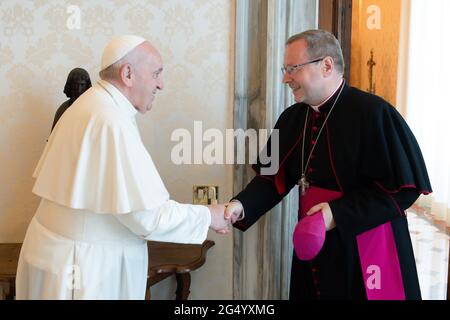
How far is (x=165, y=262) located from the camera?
2.42 meters

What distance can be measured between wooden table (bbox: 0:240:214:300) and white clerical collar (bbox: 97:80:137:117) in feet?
2.87

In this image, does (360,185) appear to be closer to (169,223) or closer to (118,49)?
(169,223)

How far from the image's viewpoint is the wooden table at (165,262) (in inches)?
91.9

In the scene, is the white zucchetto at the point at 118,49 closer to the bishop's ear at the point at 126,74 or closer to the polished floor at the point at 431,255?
the bishop's ear at the point at 126,74

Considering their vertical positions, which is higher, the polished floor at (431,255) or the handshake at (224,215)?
the handshake at (224,215)

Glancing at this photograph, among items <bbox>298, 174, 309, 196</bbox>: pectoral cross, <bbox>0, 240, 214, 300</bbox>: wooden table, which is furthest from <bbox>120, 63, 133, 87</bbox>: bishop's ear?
<bbox>0, 240, 214, 300</bbox>: wooden table

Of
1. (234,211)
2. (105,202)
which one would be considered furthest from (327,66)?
(105,202)

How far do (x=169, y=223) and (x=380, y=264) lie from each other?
34.3 inches

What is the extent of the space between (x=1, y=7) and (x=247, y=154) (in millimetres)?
1522

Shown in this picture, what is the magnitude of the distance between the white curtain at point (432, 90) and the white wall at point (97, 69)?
1.06 m

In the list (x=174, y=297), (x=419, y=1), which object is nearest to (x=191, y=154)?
(x=174, y=297)

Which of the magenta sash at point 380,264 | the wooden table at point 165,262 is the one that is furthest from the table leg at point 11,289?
the magenta sash at point 380,264

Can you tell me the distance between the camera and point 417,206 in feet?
9.36
